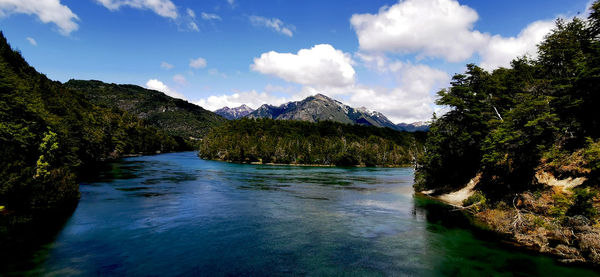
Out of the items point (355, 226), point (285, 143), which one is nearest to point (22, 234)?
point (355, 226)

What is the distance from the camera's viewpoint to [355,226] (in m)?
32.2

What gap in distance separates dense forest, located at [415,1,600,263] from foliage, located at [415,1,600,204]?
11 centimetres

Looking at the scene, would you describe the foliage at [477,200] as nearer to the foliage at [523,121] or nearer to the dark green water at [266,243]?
the foliage at [523,121]

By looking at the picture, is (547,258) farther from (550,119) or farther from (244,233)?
(244,233)

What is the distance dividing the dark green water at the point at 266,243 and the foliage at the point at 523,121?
970cm

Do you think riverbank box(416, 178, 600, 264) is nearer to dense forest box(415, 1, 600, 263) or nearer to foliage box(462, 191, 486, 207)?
dense forest box(415, 1, 600, 263)

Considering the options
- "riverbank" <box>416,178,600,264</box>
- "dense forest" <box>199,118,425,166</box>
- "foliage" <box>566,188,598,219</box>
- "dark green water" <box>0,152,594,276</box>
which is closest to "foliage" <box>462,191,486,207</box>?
"riverbank" <box>416,178,600,264</box>

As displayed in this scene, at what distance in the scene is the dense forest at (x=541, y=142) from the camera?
80.1 feet

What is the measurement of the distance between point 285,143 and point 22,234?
508 feet

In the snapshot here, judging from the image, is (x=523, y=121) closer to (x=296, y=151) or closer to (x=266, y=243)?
(x=266, y=243)

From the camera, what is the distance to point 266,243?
25.6m

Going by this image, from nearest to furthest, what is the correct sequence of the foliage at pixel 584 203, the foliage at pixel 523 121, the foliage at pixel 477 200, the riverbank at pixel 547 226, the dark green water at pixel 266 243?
the dark green water at pixel 266 243
the riverbank at pixel 547 226
the foliage at pixel 584 203
the foliage at pixel 523 121
the foliage at pixel 477 200

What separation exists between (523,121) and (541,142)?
3.11 metres

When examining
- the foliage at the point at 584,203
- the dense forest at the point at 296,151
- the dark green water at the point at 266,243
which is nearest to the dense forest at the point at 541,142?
the foliage at the point at 584,203
